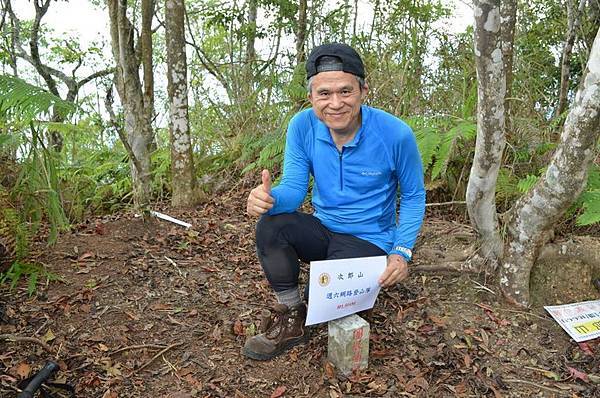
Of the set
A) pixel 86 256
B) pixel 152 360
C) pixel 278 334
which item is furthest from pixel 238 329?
pixel 86 256

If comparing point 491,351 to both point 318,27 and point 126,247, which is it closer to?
point 126,247

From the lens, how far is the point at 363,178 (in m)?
2.52

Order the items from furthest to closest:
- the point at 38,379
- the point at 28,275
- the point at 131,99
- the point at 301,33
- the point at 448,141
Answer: the point at 301,33
the point at 131,99
the point at 448,141
the point at 28,275
the point at 38,379

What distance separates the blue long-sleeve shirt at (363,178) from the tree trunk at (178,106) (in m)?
1.90

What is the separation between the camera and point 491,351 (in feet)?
8.45

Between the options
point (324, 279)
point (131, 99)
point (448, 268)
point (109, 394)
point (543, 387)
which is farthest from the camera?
point (131, 99)

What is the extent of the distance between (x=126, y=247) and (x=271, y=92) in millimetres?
3147

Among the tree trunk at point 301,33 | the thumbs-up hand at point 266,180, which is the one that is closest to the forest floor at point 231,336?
the thumbs-up hand at point 266,180

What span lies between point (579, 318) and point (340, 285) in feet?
4.73

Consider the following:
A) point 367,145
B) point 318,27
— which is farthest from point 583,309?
point 318,27

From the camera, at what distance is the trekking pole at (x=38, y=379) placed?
195 cm

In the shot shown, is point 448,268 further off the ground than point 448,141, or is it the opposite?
point 448,141

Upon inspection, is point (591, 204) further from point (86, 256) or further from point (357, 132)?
point (86, 256)

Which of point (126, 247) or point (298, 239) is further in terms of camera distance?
point (126, 247)
